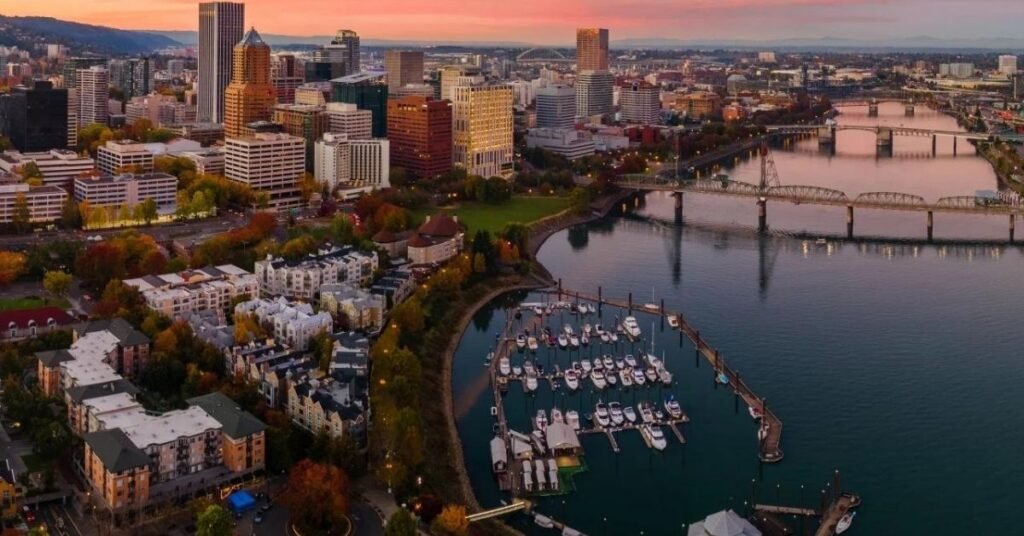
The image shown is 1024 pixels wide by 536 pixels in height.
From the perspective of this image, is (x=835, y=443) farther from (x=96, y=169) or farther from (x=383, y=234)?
(x=96, y=169)

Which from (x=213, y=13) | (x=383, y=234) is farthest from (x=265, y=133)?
(x=213, y=13)

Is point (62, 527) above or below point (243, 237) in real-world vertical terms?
below

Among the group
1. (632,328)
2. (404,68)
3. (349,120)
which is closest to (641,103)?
(404,68)

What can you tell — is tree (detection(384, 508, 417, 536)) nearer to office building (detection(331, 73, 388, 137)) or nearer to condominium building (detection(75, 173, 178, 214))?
condominium building (detection(75, 173, 178, 214))

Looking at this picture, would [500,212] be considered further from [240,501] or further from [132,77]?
[132,77]

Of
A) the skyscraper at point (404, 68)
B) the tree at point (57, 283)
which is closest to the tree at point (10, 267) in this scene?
the tree at point (57, 283)

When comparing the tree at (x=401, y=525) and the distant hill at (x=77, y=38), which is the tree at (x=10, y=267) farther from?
the distant hill at (x=77, y=38)

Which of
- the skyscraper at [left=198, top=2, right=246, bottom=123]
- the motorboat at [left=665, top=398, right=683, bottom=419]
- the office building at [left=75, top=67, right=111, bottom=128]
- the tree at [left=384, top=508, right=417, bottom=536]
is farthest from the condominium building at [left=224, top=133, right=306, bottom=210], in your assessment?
the tree at [left=384, top=508, right=417, bottom=536]
